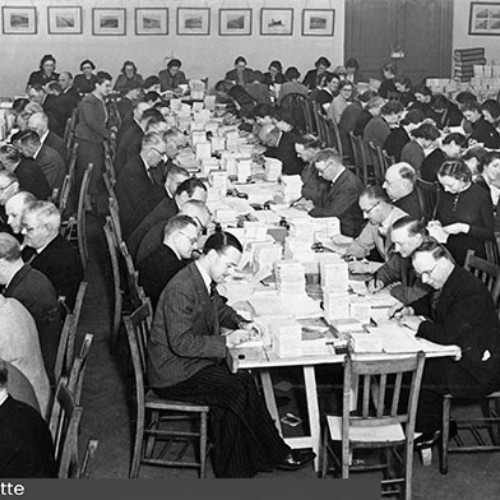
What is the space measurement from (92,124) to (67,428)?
8.87 meters

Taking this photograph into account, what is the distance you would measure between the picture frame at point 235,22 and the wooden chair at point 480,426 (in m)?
13.2

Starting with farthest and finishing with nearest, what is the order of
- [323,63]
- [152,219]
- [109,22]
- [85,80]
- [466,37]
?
1. [466,37]
2. [109,22]
3. [323,63]
4. [85,80]
5. [152,219]

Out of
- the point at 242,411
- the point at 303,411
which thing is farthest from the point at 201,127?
the point at 242,411

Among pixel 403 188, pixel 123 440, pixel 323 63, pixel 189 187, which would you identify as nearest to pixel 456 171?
pixel 403 188

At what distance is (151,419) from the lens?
5801 mm

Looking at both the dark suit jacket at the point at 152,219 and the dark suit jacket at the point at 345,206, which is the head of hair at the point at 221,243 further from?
the dark suit jacket at the point at 345,206

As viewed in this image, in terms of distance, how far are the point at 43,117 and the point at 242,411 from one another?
5752 millimetres

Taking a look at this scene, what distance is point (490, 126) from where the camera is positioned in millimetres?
11180

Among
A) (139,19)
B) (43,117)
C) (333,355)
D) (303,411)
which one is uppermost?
(139,19)

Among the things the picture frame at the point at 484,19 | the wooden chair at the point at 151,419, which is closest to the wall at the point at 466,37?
the picture frame at the point at 484,19

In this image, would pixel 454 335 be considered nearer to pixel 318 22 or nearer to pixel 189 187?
pixel 189 187

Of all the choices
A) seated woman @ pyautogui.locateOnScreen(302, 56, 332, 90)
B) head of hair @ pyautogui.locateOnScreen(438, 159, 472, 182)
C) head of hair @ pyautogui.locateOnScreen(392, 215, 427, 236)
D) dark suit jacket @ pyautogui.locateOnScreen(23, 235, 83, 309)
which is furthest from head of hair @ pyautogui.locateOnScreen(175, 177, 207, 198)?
seated woman @ pyautogui.locateOnScreen(302, 56, 332, 90)

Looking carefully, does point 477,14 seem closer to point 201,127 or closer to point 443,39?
point 443,39

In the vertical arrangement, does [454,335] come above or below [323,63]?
below
